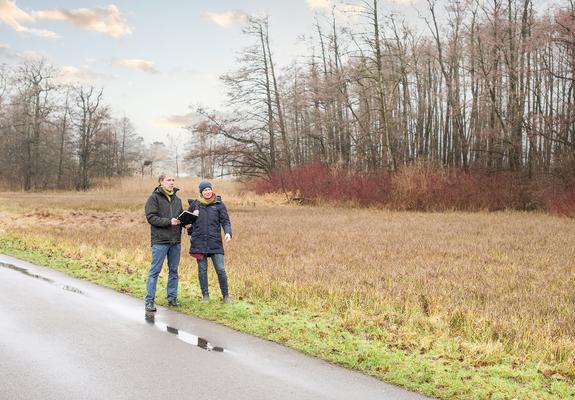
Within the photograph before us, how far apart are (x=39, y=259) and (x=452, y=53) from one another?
3639 cm

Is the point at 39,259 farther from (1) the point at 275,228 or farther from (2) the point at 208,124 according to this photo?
(2) the point at 208,124

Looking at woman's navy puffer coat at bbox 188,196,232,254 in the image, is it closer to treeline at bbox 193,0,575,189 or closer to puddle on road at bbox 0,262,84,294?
puddle on road at bbox 0,262,84,294

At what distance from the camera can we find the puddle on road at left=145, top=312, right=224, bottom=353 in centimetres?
699

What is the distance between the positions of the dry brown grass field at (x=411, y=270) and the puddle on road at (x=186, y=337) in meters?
1.91

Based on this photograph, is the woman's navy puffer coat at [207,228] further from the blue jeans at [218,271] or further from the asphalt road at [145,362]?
the asphalt road at [145,362]

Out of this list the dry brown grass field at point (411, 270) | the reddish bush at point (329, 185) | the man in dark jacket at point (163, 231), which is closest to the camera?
the dry brown grass field at point (411, 270)

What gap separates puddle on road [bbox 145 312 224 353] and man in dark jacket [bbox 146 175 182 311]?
77cm

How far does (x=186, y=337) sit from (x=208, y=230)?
91.0 inches

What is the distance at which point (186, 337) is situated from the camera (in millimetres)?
7426

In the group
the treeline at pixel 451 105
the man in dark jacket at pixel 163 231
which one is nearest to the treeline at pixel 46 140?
the treeline at pixel 451 105

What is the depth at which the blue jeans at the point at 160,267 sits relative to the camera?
902cm

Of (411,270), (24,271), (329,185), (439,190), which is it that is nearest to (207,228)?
(411,270)

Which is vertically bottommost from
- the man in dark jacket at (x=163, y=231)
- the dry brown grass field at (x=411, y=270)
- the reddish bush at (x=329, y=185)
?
the dry brown grass field at (x=411, y=270)

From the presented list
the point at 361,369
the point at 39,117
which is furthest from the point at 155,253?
the point at 39,117
